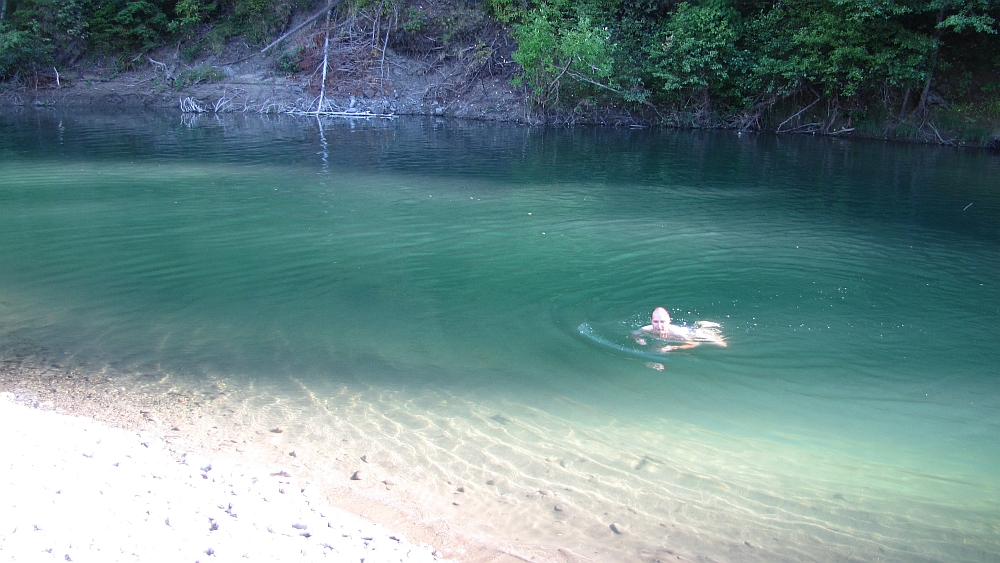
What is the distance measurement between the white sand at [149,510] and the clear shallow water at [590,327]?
109cm

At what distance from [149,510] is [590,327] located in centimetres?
564

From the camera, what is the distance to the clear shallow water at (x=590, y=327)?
5.94 metres

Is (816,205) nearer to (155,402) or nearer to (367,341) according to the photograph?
(367,341)

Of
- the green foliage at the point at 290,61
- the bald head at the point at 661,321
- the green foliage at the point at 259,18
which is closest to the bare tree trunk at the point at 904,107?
the bald head at the point at 661,321

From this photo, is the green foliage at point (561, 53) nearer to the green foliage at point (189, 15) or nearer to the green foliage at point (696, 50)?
the green foliage at point (696, 50)

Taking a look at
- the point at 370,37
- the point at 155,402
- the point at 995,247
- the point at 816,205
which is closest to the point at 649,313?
the point at 155,402

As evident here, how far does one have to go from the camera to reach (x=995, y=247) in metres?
13.2

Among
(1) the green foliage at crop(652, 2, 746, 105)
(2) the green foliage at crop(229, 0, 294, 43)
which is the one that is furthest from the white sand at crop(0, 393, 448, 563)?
(2) the green foliage at crop(229, 0, 294, 43)

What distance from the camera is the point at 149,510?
188 inches

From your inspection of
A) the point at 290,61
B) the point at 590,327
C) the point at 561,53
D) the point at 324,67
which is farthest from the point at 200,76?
the point at 590,327

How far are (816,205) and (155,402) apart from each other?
1423 cm

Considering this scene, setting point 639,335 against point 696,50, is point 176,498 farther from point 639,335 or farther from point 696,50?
point 696,50

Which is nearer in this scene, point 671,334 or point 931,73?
point 671,334

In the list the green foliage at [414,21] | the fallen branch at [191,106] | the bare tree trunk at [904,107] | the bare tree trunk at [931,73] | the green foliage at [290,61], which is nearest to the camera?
the bare tree trunk at [931,73]
